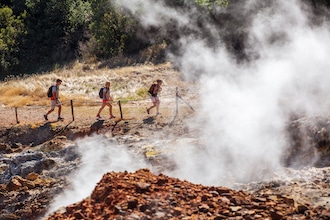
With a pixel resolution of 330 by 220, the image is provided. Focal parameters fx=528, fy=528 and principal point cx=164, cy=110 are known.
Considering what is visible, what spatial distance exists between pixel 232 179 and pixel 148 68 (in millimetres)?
11765

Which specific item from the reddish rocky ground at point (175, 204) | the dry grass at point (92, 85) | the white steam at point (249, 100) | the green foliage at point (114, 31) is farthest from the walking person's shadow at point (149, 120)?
the green foliage at point (114, 31)

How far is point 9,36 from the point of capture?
28812mm

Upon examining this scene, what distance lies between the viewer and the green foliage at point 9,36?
1101 inches

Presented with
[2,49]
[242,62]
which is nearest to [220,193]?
[242,62]

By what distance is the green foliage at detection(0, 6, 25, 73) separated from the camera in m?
28.0

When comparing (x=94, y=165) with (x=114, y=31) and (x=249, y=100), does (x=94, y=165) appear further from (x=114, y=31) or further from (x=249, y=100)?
(x=114, y=31)

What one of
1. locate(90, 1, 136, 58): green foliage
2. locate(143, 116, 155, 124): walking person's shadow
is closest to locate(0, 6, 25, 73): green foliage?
locate(90, 1, 136, 58): green foliage

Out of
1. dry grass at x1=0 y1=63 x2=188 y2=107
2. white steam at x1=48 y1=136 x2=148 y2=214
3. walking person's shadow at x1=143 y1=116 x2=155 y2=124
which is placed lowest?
white steam at x1=48 y1=136 x2=148 y2=214

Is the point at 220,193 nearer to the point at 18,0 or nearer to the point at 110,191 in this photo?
the point at 110,191

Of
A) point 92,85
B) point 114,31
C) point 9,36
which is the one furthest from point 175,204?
point 9,36

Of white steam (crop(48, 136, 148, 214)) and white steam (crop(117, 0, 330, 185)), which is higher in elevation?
white steam (crop(117, 0, 330, 185))

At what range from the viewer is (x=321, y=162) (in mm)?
9570

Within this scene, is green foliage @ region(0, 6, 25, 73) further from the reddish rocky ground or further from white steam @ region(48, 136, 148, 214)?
the reddish rocky ground

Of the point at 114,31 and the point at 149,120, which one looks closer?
the point at 149,120
